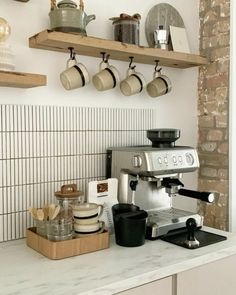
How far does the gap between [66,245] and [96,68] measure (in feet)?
2.90

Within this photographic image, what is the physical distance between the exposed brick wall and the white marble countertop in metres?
0.61

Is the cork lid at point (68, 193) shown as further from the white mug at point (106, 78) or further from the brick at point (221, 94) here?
the brick at point (221, 94)

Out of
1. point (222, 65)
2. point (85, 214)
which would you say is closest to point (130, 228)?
point (85, 214)

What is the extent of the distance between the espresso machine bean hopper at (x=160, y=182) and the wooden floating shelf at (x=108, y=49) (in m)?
0.40

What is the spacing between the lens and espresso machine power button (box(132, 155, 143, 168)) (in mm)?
1542

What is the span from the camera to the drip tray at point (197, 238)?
4.98 feet

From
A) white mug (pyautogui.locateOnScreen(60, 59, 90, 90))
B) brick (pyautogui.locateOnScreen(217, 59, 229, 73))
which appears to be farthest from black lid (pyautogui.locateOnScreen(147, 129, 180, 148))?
brick (pyautogui.locateOnScreen(217, 59, 229, 73))

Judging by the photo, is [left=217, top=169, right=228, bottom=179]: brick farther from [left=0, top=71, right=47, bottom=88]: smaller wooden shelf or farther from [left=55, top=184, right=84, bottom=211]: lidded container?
[left=0, top=71, right=47, bottom=88]: smaller wooden shelf

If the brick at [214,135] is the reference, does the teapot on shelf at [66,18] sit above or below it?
above

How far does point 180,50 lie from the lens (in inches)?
80.0

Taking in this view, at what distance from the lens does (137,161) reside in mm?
1554

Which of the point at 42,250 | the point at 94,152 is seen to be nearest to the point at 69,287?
the point at 42,250

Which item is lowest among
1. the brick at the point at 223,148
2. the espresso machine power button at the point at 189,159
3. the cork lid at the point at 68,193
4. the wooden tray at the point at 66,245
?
the wooden tray at the point at 66,245

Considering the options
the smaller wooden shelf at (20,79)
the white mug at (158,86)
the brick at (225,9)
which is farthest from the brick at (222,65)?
the smaller wooden shelf at (20,79)
